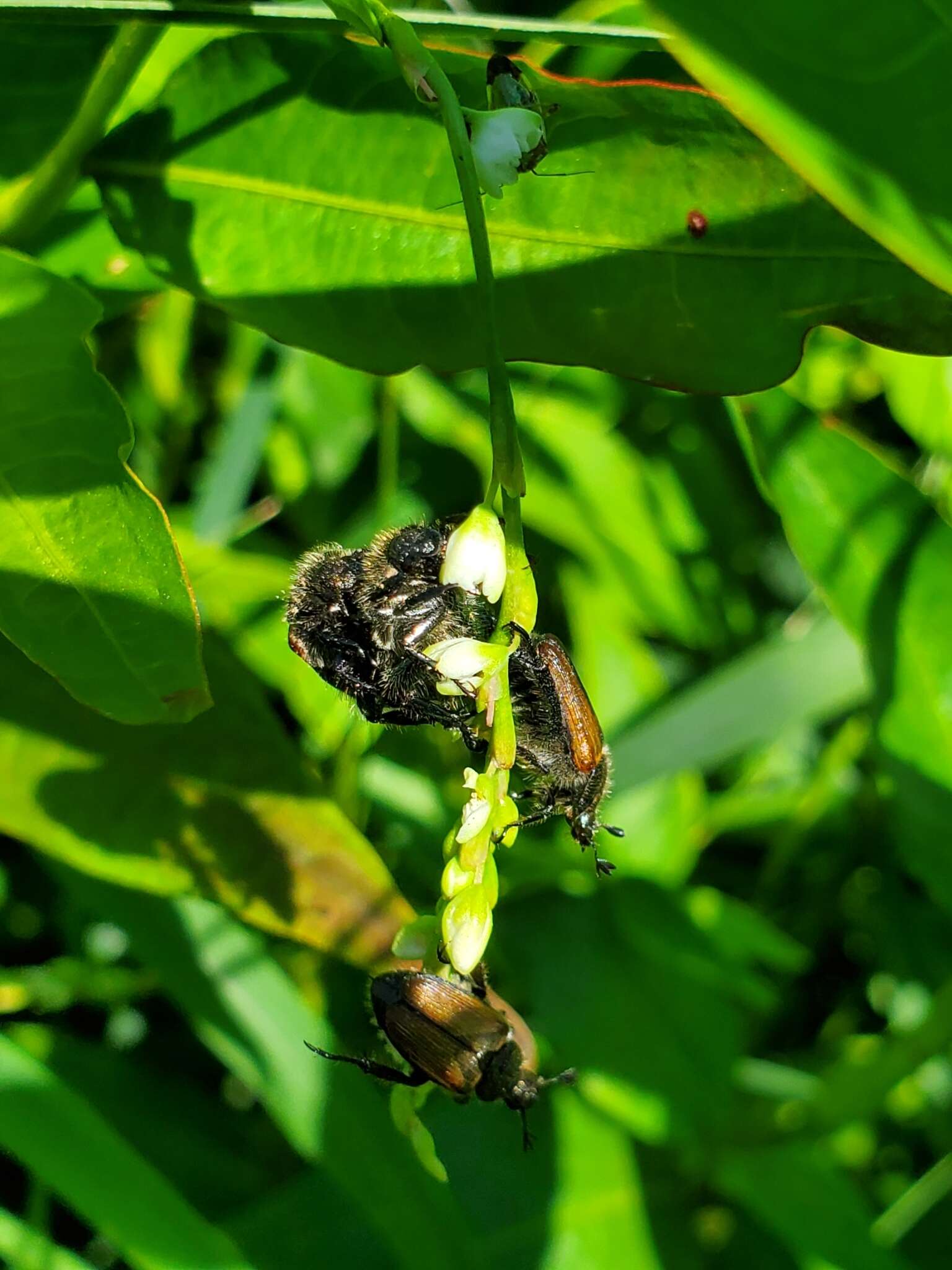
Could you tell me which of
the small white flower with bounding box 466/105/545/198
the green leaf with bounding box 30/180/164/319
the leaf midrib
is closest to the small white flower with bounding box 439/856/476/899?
the small white flower with bounding box 466/105/545/198

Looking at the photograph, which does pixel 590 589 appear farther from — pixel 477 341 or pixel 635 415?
pixel 477 341

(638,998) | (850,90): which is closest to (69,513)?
(850,90)

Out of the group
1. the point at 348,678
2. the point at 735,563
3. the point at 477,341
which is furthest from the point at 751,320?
the point at 735,563

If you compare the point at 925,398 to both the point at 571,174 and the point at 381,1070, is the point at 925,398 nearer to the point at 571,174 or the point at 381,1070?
the point at 571,174

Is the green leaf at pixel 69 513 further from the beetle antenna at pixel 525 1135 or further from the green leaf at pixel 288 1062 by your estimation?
the beetle antenna at pixel 525 1135

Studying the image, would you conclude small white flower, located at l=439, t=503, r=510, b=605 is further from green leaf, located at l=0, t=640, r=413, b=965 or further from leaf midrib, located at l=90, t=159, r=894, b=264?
green leaf, located at l=0, t=640, r=413, b=965

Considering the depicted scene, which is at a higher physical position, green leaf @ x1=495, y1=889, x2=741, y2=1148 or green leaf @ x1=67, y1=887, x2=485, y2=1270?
green leaf @ x1=67, y1=887, x2=485, y2=1270

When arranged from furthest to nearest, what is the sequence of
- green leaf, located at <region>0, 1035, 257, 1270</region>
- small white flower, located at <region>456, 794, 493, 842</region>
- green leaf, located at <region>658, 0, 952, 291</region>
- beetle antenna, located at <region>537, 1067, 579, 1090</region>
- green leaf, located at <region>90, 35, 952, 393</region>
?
beetle antenna, located at <region>537, 1067, 579, 1090</region>, green leaf, located at <region>0, 1035, 257, 1270</region>, green leaf, located at <region>90, 35, 952, 393</region>, small white flower, located at <region>456, 794, 493, 842</region>, green leaf, located at <region>658, 0, 952, 291</region>
